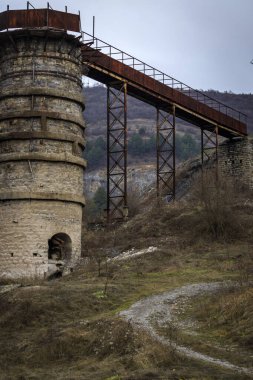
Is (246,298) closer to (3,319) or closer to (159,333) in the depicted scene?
(159,333)

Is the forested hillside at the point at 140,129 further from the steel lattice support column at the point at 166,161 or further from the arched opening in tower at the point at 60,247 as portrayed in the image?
the arched opening in tower at the point at 60,247

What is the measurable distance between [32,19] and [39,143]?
563 centimetres

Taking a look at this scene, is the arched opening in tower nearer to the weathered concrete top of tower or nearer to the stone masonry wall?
the weathered concrete top of tower

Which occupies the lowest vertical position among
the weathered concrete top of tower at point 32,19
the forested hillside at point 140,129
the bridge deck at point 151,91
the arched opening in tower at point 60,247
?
the arched opening in tower at point 60,247

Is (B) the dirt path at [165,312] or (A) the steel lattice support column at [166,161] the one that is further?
(A) the steel lattice support column at [166,161]

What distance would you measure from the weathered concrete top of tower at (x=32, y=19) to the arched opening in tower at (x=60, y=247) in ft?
29.6

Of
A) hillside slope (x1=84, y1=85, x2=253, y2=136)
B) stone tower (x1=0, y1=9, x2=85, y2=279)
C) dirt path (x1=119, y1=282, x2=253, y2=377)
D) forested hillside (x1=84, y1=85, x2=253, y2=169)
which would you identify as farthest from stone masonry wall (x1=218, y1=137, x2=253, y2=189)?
hillside slope (x1=84, y1=85, x2=253, y2=136)

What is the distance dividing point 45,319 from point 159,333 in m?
3.68

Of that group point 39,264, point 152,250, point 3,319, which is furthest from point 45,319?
point 152,250

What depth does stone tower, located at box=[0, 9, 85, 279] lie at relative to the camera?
2245 cm

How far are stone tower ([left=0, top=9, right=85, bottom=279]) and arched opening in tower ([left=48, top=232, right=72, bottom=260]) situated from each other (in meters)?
0.04

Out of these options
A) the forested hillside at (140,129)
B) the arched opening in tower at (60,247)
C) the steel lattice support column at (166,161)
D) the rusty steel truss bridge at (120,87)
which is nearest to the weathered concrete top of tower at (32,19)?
the rusty steel truss bridge at (120,87)

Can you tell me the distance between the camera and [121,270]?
68.1ft

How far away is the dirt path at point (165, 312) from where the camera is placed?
10.9 meters
